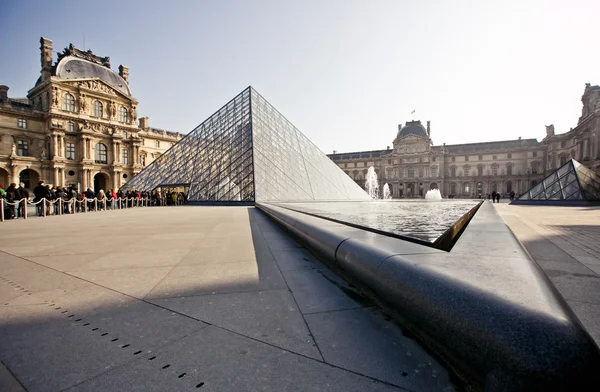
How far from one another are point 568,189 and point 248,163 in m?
20.4

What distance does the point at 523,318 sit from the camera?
82cm

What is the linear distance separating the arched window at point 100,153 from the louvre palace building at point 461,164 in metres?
50.4

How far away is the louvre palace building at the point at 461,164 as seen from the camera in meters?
50.1

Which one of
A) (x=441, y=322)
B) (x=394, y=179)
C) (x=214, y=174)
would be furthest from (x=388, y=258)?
(x=394, y=179)

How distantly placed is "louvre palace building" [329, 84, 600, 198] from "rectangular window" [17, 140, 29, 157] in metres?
57.9

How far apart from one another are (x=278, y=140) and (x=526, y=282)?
1936 centimetres

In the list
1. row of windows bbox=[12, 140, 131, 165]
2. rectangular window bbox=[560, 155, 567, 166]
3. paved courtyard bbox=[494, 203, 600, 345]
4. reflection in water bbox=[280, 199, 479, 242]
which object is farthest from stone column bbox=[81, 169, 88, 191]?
rectangular window bbox=[560, 155, 567, 166]

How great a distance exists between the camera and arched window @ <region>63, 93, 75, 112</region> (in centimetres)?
3388

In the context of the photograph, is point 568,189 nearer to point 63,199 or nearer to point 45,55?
point 63,199

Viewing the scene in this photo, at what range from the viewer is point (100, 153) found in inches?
1460

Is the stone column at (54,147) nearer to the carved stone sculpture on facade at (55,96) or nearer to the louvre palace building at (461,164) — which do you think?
the carved stone sculpture on facade at (55,96)

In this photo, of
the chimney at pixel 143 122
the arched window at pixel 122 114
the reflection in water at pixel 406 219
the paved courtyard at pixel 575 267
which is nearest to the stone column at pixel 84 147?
the arched window at pixel 122 114

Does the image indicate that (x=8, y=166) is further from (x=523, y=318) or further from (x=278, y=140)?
(x=523, y=318)

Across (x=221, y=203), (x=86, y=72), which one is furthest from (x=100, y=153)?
(x=221, y=203)
